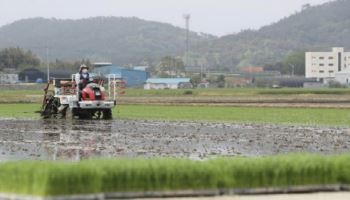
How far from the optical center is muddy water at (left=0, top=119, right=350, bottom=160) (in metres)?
19.5

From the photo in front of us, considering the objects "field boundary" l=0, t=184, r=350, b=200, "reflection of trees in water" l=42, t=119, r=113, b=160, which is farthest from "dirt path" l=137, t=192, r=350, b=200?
"reflection of trees in water" l=42, t=119, r=113, b=160

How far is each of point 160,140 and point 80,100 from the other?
1334 cm

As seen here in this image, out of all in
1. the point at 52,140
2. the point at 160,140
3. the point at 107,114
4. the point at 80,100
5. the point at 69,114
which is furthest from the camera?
the point at 69,114

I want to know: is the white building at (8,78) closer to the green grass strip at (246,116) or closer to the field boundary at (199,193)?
the green grass strip at (246,116)

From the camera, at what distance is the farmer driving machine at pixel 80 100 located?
118 ft

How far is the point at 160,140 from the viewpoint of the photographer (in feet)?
78.0

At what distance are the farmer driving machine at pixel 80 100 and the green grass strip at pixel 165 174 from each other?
2387cm

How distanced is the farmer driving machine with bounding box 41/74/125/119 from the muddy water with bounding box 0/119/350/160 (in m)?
3.01

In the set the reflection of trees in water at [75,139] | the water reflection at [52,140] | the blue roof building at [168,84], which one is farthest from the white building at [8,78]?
the reflection of trees in water at [75,139]

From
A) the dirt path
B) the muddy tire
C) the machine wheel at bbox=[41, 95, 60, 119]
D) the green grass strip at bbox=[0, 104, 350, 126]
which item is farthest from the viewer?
the machine wheel at bbox=[41, 95, 60, 119]

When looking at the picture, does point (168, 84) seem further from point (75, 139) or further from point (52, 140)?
point (52, 140)

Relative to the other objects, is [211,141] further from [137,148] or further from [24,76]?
[24,76]

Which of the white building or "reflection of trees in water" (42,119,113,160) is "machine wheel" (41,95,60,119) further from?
the white building

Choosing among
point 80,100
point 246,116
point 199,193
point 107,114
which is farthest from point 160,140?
point 246,116
